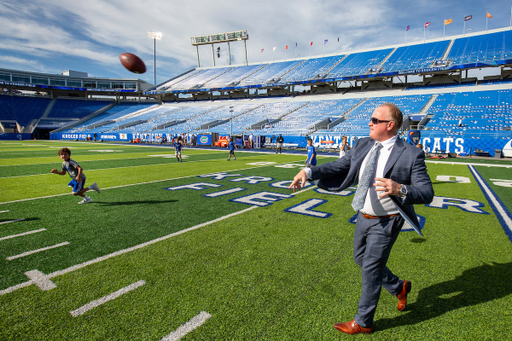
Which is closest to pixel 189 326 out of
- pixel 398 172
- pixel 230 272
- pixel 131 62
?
pixel 230 272

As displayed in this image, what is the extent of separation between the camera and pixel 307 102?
43.8 m

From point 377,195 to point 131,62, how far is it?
14965 mm

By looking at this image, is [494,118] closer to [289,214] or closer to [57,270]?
[289,214]

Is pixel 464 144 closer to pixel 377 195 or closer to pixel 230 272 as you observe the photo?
pixel 377 195

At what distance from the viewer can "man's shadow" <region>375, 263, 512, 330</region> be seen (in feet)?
8.79

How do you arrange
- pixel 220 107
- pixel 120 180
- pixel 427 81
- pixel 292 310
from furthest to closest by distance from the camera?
pixel 220 107
pixel 427 81
pixel 120 180
pixel 292 310

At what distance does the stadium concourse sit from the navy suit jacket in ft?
49.5

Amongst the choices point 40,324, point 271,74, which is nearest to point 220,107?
point 271,74

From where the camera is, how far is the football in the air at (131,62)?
45.7 feet

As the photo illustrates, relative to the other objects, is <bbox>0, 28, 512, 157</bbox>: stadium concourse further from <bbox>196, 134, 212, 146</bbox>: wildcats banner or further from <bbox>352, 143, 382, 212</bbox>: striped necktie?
<bbox>352, 143, 382, 212</bbox>: striped necktie

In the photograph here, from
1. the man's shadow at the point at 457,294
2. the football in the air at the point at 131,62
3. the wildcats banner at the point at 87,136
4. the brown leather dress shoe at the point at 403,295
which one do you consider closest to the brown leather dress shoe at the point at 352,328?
the man's shadow at the point at 457,294

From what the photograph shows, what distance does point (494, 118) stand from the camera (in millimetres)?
24984

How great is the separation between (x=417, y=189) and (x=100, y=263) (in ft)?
12.6

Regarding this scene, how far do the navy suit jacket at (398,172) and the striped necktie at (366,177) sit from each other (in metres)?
0.11
